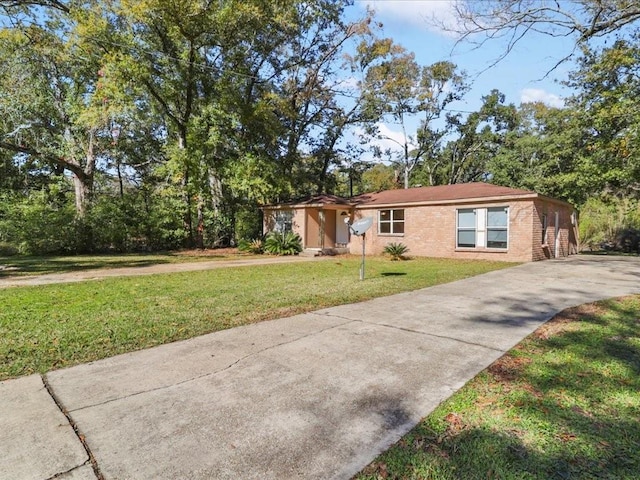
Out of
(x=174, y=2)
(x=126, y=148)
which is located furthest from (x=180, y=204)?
(x=174, y=2)

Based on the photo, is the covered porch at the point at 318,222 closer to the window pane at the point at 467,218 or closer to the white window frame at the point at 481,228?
the window pane at the point at 467,218

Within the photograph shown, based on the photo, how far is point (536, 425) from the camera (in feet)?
8.18

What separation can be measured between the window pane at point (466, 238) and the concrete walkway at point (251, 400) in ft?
34.5

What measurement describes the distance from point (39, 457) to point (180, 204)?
60.1 ft

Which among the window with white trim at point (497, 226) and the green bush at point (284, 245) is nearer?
the window with white trim at point (497, 226)

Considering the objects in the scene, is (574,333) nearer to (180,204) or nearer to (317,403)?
(317,403)

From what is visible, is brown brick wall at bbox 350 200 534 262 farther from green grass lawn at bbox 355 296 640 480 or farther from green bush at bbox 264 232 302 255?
green grass lawn at bbox 355 296 640 480

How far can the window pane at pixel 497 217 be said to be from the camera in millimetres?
14305

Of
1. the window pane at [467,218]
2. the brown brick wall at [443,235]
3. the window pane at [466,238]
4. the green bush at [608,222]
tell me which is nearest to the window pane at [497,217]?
the brown brick wall at [443,235]

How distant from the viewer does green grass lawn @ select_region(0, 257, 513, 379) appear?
13.2ft

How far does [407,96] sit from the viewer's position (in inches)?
1080

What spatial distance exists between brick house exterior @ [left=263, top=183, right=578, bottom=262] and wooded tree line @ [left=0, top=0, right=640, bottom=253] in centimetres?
225

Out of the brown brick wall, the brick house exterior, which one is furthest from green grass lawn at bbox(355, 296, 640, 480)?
the brick house exterior

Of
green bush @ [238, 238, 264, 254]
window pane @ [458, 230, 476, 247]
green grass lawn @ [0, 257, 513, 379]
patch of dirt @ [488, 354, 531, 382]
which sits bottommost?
patch of dirt @ [488, 354, 531, 382]
